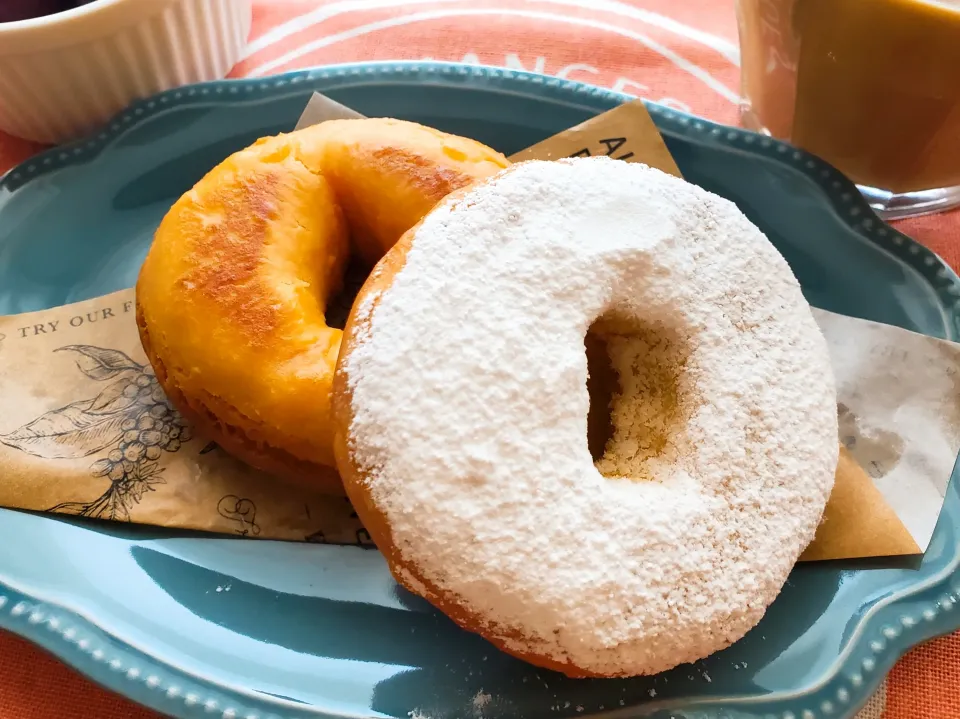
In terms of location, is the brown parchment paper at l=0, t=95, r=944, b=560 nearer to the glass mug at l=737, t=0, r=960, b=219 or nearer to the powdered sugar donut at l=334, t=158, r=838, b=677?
the powdered sugar donut at l=334, t=158, r=838, b=677

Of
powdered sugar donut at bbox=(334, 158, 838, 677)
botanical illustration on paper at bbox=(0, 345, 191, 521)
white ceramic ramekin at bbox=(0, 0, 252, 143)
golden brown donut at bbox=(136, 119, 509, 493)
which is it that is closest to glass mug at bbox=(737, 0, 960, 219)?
powdered sugar donut at bbox=(334, 158, 838, 677)

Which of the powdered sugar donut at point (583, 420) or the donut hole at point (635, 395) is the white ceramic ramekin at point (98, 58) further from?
the donut hole at point (635, 395)

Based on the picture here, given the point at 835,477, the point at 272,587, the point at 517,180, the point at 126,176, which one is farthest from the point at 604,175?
the point at 126,176

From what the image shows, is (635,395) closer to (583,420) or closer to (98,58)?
(583,420)

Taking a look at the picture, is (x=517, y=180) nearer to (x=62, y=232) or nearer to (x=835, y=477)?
(x=835, y=477)

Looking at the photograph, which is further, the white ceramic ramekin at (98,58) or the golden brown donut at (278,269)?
the white ceramic ramekin at (98,58)

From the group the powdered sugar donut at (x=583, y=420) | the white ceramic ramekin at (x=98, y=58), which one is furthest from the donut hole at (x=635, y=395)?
the white ceramic ramekin at (x=98, y=58)
